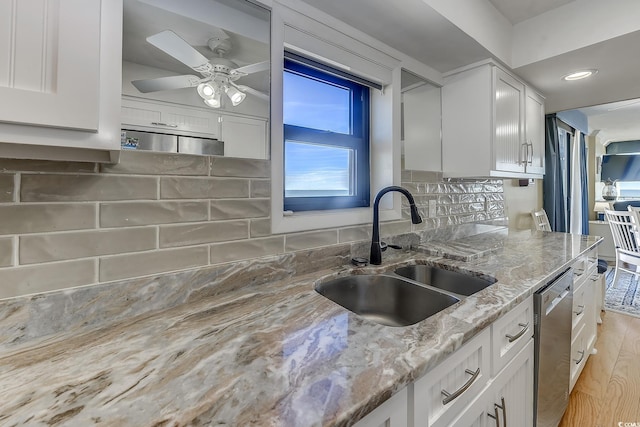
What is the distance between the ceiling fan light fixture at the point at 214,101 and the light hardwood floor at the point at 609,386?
2.35 meters

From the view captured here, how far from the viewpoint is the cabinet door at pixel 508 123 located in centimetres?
179

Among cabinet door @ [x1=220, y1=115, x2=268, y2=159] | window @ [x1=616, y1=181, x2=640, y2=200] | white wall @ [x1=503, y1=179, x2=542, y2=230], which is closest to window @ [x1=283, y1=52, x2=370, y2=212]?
cabinet door @ [x1=220, y1=115, x2=268, y2=159]

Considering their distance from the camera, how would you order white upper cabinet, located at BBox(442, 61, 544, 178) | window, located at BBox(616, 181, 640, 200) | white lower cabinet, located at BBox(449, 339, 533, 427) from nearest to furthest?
white lower cabinet, located at BBox(449, 339, 533, 427), white upper cabinet, located at BBox(442, 61, 544, 178), window, located at BBox(616, 181, 640, 200)

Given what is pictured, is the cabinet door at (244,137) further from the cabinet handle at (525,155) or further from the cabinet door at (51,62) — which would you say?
the cabinet handle at (525,155)

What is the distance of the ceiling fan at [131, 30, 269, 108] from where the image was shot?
2.92 feet

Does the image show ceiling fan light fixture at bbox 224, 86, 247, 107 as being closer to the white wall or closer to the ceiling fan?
the ceiling fan

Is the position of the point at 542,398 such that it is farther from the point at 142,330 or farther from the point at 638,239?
the point at 638,239

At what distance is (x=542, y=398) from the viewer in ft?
3.73

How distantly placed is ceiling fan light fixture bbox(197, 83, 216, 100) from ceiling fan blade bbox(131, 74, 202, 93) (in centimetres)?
2

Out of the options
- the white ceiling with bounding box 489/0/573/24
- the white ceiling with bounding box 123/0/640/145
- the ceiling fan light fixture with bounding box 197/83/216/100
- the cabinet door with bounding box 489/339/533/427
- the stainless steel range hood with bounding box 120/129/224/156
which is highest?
the white ceiling with bounding box 489/0/573/24

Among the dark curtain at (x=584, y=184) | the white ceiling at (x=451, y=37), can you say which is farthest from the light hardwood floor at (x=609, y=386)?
the dark curtain at (x=584, y=184)

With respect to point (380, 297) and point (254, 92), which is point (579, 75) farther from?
point (254, 92)

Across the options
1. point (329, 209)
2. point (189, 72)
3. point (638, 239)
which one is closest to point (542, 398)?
point (329, 209)

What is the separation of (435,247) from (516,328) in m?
0.69
